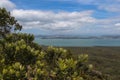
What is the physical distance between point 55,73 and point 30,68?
1.35 m

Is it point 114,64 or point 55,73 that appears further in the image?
point 114,64

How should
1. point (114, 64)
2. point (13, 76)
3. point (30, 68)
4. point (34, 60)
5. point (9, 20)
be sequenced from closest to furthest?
point (13, 76) < point (30, 68) < point (34, 60) < point (9, 20) < point (114, 64)

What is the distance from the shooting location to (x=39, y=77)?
13.1 meters

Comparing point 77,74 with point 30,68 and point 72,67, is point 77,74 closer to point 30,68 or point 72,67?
point 72,67

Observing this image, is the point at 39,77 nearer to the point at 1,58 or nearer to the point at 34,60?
the point at 34,60

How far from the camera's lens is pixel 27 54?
14.6 meters

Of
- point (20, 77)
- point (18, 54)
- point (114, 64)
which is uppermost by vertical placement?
point (18, 54)

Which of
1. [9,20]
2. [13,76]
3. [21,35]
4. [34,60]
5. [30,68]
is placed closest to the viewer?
[13,76]

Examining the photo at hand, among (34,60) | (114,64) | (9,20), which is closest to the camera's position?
(34,60)

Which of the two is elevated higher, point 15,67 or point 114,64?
point 15,67

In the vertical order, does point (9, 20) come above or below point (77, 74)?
above

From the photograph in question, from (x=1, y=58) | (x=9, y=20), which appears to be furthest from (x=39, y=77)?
(x=9, y=20)

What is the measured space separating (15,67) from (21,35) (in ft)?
18.5

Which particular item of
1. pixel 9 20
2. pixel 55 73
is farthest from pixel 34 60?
pixel 9 20
